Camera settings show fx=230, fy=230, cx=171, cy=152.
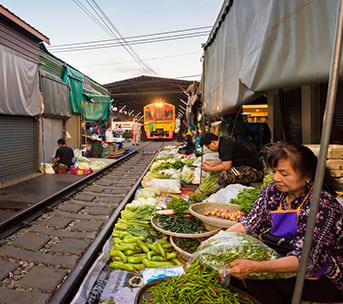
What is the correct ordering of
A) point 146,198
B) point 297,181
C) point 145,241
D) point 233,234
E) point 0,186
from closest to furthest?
point 297,181, point 233,234, point 145,241, point 146,198, point 0,186

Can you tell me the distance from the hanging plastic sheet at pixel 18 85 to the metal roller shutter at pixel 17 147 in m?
0.41

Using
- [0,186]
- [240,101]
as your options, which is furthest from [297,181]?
[0,186]

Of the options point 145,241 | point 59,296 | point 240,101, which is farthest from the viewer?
point 145,241

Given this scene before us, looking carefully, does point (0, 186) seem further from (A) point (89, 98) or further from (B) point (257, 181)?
(A) point (89, 98)

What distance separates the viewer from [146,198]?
17.7 feet

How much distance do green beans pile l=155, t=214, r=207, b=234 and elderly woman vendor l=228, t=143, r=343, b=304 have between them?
4.25ft

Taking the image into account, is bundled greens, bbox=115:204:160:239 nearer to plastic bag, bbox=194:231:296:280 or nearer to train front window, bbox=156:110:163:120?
plastic bag, bbox=194:231:296:280

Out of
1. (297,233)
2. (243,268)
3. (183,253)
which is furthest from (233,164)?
(243,268)

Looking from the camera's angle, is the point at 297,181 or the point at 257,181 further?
the point at 257,181

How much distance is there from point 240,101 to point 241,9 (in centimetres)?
115

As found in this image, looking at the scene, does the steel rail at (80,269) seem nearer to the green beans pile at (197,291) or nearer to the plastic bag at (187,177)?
the green beans pile at (197,291)

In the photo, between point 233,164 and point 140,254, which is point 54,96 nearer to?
point 233,164

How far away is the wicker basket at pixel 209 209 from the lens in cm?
292

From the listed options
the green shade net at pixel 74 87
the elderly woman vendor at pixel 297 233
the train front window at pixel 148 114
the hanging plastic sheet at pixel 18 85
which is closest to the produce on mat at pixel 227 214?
the elderly woman vendor at pixel 297 233
